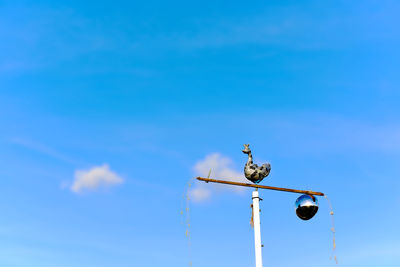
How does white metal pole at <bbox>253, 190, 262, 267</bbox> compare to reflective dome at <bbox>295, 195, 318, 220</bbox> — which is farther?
reflective dome at <bbox>295, 195, 318, 220</bbox>

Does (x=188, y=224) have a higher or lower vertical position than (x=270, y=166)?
lower

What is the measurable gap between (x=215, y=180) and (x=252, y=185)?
1155 millimetres

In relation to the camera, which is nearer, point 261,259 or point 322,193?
point 261,259

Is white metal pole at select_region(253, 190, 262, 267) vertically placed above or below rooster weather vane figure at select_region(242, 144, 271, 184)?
below

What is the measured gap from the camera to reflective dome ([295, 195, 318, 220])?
595 inches

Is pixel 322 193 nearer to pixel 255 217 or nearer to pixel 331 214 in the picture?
pixel 331 214

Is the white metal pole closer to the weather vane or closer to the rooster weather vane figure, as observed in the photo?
the weather vane

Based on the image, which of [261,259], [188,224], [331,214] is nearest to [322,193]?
[331,214]


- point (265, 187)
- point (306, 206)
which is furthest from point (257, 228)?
→ point (306, 206)

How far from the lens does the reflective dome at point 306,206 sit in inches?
595

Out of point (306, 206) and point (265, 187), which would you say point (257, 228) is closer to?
point (265, 187)

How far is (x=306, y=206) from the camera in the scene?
1512 cm

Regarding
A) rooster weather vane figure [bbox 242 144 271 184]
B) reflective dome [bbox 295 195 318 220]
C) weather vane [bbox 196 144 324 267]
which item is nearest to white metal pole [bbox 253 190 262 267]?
weather vane [bbox 196 144 324 267]

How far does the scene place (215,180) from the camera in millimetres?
14828
